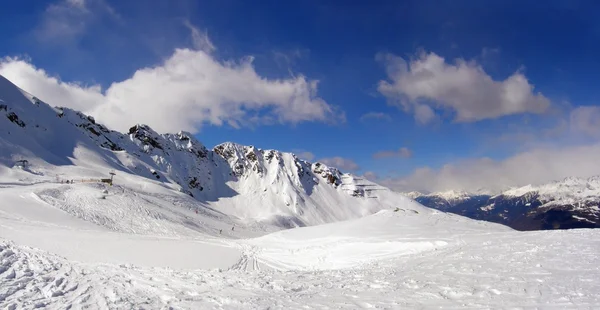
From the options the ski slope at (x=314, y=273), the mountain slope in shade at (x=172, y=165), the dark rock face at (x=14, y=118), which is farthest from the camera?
the dark rock face at (x=14, y=118)

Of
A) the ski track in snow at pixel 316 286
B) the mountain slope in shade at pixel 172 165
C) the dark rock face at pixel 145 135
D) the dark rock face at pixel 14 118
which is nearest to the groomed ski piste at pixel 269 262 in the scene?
the ski track in snow at pixel 316 286

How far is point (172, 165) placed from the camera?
15325 centimetres

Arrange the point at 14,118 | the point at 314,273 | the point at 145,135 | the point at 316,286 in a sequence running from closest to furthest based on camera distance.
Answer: the point at 316,286
the point at 314,273
the point at 14,118
the point at 145,135

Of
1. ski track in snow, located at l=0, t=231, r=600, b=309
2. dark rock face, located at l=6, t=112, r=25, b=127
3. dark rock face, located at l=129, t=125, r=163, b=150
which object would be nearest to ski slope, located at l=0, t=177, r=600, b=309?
ski track in snow, located at l=0, t=231, r=600, b=309

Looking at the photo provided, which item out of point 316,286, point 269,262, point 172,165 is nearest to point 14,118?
point 172,165

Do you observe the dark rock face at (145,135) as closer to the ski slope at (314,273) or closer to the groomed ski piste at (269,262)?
the groomed ski piste at (269,262)

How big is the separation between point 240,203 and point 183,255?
130m

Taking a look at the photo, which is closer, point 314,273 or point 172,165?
point 314,273

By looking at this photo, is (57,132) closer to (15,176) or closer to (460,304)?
(15,176)

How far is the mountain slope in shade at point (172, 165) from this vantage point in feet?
284

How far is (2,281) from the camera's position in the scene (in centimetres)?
1089

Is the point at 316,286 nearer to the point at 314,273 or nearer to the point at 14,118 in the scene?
the point at 314,273

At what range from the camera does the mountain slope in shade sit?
8650 centimetres

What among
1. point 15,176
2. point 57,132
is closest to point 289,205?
point 57,132
